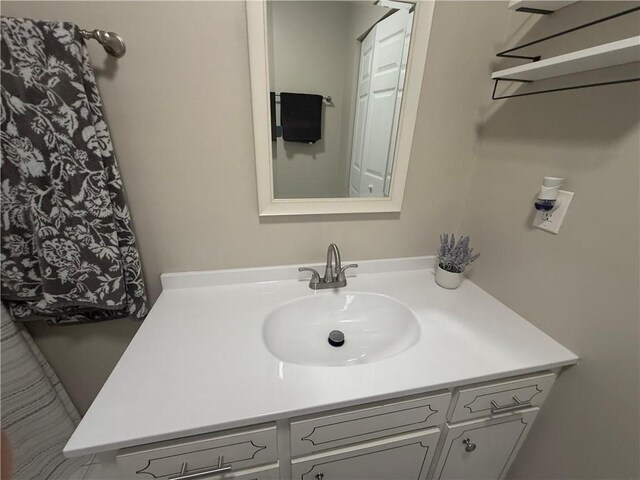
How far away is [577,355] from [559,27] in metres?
0.89

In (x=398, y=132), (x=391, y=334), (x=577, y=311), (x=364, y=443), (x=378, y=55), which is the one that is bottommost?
(x=364, y=443)

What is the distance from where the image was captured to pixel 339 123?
0.88m

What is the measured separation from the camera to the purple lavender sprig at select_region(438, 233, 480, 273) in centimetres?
99

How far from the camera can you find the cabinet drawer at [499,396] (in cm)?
71

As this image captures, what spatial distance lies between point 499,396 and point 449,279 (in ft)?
1.30

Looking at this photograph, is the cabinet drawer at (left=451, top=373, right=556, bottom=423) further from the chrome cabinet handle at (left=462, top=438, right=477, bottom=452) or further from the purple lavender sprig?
the purple lavender sprig

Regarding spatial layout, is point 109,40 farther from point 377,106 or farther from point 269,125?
point 377,106

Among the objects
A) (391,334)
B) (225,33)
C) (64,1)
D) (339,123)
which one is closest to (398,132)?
(339,123)

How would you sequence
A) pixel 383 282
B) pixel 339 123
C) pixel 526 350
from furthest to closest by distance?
pixel 383 282
pixel 339 123
pixel 526 350

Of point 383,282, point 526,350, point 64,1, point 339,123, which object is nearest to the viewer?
point 64,1

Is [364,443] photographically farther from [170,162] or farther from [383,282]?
[170,162]

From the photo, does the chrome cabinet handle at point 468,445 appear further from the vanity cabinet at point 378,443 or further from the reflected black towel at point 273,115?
the reflected black towel at point 273,115

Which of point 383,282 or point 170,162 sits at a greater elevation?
point 170,162

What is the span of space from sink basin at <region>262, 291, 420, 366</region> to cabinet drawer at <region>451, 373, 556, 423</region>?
0.19 meters
